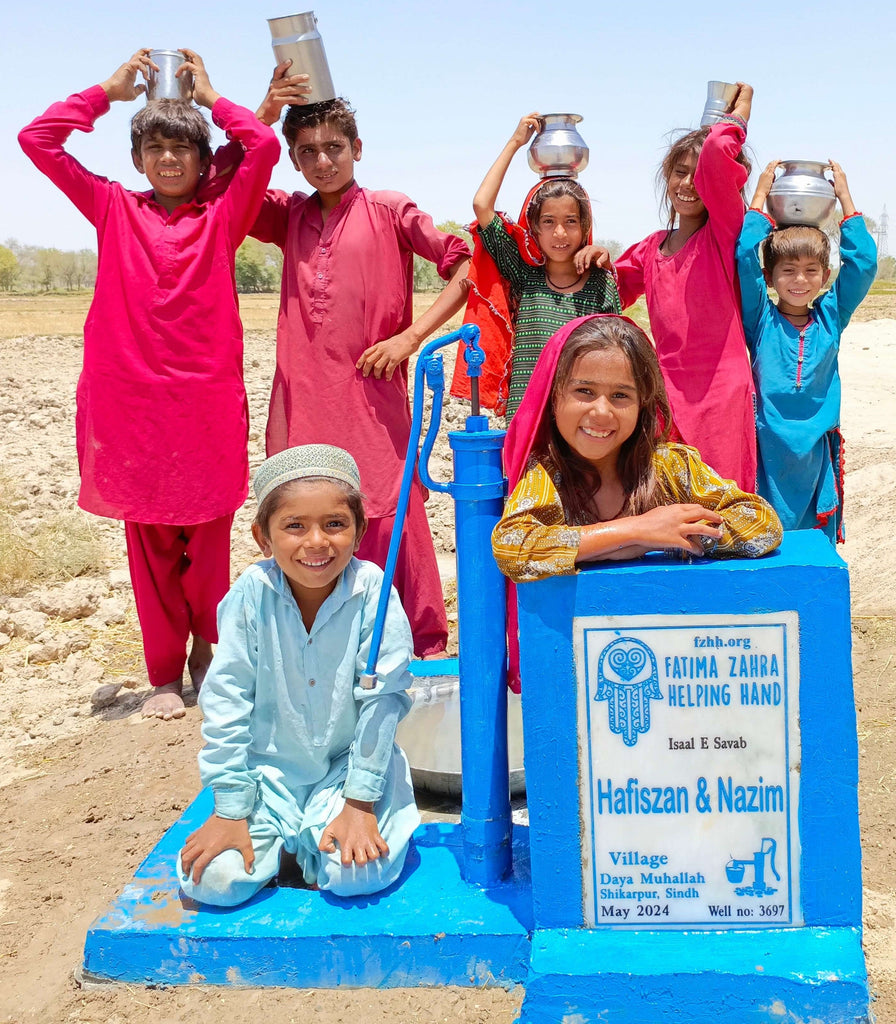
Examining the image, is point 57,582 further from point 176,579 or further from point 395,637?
point 395,637

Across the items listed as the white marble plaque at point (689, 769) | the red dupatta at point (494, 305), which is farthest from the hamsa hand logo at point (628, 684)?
the red dupatta at point (494, 305)

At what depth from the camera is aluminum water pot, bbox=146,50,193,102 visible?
366 centimetres

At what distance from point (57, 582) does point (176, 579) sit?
212cm

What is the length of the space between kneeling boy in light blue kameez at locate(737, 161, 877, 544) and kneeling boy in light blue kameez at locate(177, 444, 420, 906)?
1.60 meters

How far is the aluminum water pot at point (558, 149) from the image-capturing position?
3.38 m

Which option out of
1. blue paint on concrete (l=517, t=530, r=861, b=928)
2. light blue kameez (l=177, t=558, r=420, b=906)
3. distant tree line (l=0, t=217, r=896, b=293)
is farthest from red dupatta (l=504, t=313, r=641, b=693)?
distant tree line (l=0, t=217, r=896, b=293)

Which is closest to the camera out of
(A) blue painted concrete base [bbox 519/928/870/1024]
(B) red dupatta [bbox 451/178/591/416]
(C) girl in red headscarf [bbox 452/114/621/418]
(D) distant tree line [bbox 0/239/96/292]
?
(A) blue painted concrete base [bbox 519/928/870/1024]

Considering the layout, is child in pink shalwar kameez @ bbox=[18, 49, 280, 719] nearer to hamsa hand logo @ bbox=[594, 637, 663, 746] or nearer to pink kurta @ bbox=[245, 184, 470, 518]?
pink kurta @ bbox=[245, 184, 470, 518]

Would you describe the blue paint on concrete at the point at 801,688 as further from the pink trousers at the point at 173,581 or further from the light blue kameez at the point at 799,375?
the pink trousers at the point at 173,581

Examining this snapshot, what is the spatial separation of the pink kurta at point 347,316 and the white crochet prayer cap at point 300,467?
1.21m

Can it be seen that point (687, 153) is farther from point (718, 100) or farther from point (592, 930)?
point (592, 930)

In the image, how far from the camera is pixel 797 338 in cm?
349

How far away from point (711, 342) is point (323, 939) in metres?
2.20

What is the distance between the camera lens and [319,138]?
3566 millimetres
